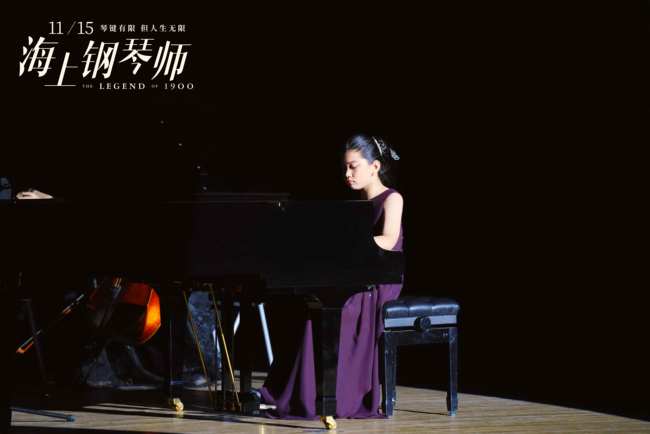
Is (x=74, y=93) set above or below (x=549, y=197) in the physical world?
above

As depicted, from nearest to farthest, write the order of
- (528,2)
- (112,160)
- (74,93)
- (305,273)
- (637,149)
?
(305,273) < (112,160) < (637,149) < (528,2) < (74,93)

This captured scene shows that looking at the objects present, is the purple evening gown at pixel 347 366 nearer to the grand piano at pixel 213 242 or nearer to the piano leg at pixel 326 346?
the piano leg at pixel 326 346

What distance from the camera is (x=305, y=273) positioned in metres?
3.78

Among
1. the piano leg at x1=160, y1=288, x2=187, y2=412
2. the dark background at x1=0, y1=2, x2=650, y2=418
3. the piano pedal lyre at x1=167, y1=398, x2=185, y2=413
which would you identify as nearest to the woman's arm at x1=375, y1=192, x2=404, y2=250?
the dark background at x1=0, y1=2, x2=650, y2=418

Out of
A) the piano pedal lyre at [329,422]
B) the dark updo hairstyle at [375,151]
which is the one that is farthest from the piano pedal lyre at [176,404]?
the dark updo hairstyle at [375,151]

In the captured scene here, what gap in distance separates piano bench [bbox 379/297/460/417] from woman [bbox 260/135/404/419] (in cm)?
7

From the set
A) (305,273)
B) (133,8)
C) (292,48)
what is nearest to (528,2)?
(292,48)

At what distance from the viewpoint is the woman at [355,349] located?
4.54 m

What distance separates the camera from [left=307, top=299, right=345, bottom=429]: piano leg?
389cm

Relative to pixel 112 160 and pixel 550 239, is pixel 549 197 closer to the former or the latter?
pixel 550 239

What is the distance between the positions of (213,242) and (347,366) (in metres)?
1.09

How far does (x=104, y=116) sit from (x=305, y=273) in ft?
8.96

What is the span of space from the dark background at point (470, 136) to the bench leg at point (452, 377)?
2.29 feet

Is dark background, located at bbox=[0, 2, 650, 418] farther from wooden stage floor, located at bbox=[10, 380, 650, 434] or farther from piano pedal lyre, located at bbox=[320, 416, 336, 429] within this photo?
piano pedal lyre, located at bbox=[320, 416, 336, 429]
